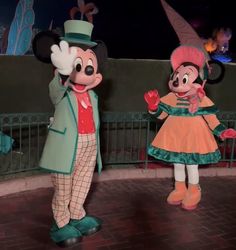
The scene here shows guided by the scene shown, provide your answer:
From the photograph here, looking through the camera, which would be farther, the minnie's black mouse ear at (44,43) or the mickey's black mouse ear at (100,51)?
the mickey's black mouse ear at (100,51)

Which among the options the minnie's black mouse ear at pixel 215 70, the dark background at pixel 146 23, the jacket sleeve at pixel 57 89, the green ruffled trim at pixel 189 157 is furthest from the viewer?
the dark background at pixel 146 23

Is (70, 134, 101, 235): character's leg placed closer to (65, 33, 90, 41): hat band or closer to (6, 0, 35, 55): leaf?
(65, 33, 90, 41): hat band

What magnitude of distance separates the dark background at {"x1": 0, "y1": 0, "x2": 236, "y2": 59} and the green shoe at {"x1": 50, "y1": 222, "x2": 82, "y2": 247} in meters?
6.39

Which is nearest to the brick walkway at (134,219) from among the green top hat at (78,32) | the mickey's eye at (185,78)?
the mickey's eye at (185,78)

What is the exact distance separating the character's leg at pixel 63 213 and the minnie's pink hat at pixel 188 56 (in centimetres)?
199

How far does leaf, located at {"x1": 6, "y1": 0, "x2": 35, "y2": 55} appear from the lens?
8.49m

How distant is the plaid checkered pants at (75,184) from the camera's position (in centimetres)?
399

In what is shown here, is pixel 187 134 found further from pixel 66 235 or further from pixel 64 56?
pixel 64 56

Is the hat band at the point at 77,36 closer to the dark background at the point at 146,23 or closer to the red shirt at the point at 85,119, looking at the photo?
the red shirt at the point at 85,119

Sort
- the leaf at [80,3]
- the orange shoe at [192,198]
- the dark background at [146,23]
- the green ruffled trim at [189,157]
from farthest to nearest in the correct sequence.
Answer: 1. the dark background at [146,23]
2. the leaf at [80,3]
3. the orange shoe at [192,198]
4. the green ruffled trim at [189,157]

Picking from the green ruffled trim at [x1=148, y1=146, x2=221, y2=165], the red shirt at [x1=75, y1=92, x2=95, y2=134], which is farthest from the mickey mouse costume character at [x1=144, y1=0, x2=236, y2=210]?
the red shirt at [x1=75, y1=92, x2=95, y2=134]

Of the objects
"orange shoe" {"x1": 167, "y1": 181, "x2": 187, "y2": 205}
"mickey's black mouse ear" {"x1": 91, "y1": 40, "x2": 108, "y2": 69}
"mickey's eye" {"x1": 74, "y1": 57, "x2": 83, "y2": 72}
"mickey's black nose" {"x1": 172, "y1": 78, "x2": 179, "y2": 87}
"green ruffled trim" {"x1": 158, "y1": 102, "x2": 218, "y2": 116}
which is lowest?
"orange shoe" {"x1": 167, "y1": 181, "x2": 187, "y2": 205}

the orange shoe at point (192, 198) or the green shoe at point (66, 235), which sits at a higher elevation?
the orange shoe at point (192, 198)

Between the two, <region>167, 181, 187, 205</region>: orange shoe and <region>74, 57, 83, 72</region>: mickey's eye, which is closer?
<region>74, 57, 83, 72</region>: mickey's eye
